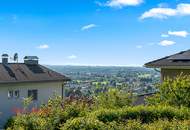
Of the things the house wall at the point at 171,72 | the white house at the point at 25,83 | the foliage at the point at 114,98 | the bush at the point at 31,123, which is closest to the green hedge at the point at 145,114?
the bush at the point at 31,123

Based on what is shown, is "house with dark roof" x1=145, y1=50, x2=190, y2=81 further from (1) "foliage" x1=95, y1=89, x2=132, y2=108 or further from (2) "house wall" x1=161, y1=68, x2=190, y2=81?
(1) "foliage" x1=95, y1=89, x2=132, y2=108

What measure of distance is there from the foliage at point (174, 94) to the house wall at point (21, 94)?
59.8ft

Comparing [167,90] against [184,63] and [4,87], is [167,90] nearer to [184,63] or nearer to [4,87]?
[184,63]

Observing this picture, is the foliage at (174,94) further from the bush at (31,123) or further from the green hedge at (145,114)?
the bush at (31,123)

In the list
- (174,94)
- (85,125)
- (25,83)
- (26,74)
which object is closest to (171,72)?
(174,94)

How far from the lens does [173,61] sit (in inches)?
826

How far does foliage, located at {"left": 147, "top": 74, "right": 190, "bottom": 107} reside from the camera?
15.1 meters

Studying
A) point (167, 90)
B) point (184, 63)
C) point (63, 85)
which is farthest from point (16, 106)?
point (167, 90)

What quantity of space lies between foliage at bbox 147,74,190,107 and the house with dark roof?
12.8 feet

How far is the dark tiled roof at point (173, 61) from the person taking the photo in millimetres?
20195

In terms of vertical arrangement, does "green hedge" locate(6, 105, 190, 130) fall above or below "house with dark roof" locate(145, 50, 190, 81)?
below

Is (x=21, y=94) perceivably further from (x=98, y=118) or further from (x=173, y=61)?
(x=98, y=118)

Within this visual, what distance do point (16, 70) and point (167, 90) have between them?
22.4 metres

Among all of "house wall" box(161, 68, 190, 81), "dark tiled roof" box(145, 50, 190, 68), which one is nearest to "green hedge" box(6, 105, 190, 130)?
"dark tiled roof" box(145, 50, 190, 68)
